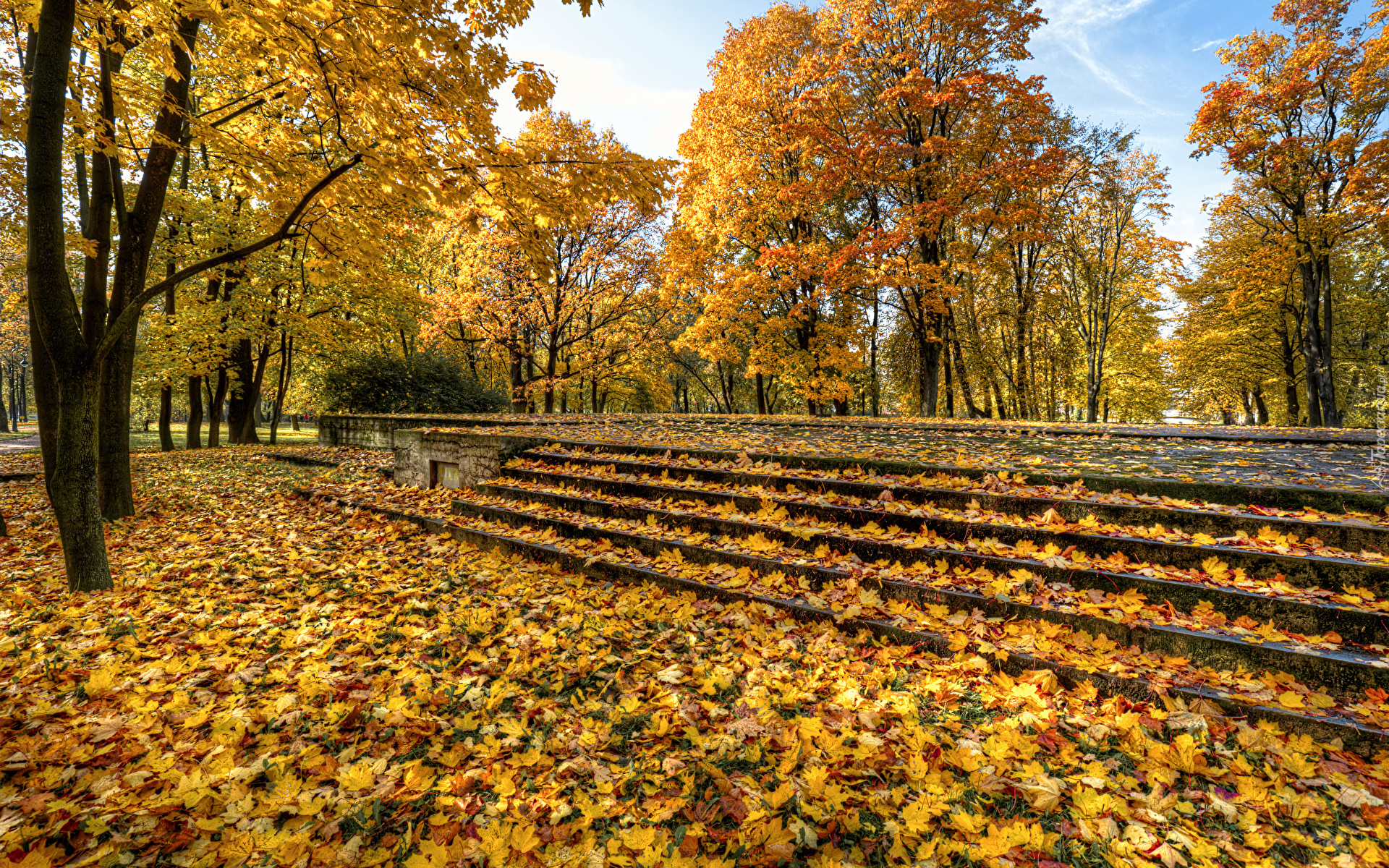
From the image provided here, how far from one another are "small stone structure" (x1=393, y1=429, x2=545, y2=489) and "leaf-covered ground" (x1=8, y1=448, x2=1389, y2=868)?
3.37m

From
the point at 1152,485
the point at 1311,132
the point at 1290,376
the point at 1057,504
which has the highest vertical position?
the point at 1311,132

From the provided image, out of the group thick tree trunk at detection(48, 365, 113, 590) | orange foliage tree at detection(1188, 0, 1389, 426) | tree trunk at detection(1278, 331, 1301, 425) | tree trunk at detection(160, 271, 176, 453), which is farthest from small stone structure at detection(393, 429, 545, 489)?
tree trunk at detection(1278, 331, 1301, 425)

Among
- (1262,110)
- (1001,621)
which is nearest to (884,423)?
(1001,621)

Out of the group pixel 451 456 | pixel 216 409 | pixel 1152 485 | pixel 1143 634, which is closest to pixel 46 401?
pixel 451 456

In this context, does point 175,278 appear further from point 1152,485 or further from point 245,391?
point 245,391

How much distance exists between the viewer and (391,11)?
468cm

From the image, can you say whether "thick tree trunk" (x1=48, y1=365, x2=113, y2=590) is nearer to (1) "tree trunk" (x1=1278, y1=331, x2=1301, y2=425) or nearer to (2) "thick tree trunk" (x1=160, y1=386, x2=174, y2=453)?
(2) "thick tree trunk" (x1=160, y1=386, x2=174, y2=453)

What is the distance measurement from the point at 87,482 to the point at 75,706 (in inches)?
96.9

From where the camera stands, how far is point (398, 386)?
600 inches

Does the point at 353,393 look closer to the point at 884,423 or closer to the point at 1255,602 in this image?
the point at 884,423

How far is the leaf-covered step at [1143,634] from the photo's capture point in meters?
2.45

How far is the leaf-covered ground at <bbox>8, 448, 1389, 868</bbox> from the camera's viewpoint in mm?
1918

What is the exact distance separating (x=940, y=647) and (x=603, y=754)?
6.49ft

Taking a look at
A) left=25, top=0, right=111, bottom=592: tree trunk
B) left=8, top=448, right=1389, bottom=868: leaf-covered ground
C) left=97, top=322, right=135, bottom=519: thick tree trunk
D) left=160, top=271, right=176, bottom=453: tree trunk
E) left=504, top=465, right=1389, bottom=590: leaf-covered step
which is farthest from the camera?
left=160, top=271, right=176, bottom=453: tree trunk
